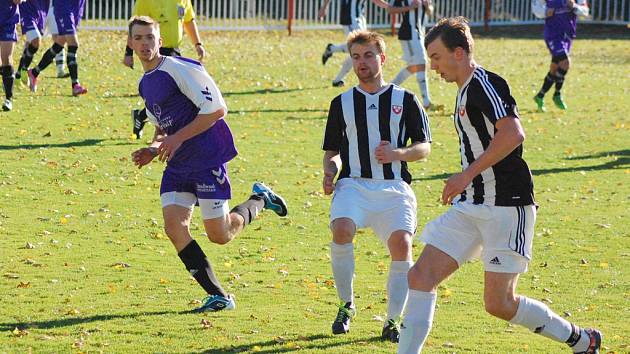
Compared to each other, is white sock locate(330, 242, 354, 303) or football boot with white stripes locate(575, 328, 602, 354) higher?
white sock locate(330, 242, 354, 303)

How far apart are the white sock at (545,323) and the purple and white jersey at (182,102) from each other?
248 centimetres

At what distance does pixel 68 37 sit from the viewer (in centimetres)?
1792

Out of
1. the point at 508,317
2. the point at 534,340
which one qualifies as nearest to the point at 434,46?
the point at 508,317

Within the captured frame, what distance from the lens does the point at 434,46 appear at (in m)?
6.41

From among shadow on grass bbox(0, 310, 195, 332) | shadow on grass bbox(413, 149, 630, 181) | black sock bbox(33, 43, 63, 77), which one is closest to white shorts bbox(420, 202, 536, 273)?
shadow on grass bbox(0, 310, 195, 332)

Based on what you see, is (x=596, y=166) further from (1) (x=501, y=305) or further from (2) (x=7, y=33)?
(1) (x=501, y=305)

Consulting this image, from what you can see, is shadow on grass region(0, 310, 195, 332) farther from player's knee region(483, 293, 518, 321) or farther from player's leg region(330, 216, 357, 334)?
player's knee region(483, 293, 518, 321)

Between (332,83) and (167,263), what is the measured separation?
11462 mm

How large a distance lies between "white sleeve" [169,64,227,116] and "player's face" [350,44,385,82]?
3.03 ft

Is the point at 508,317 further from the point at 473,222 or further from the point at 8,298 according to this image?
the point at 8,298

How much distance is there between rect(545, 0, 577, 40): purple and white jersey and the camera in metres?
17.9

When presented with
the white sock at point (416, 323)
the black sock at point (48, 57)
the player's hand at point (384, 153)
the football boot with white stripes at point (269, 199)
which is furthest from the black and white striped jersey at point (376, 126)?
the black sock at point (48, 57)

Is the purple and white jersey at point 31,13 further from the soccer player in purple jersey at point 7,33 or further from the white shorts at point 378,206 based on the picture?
the white shorts at point 378,206

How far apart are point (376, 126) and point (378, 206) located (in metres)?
0.50
